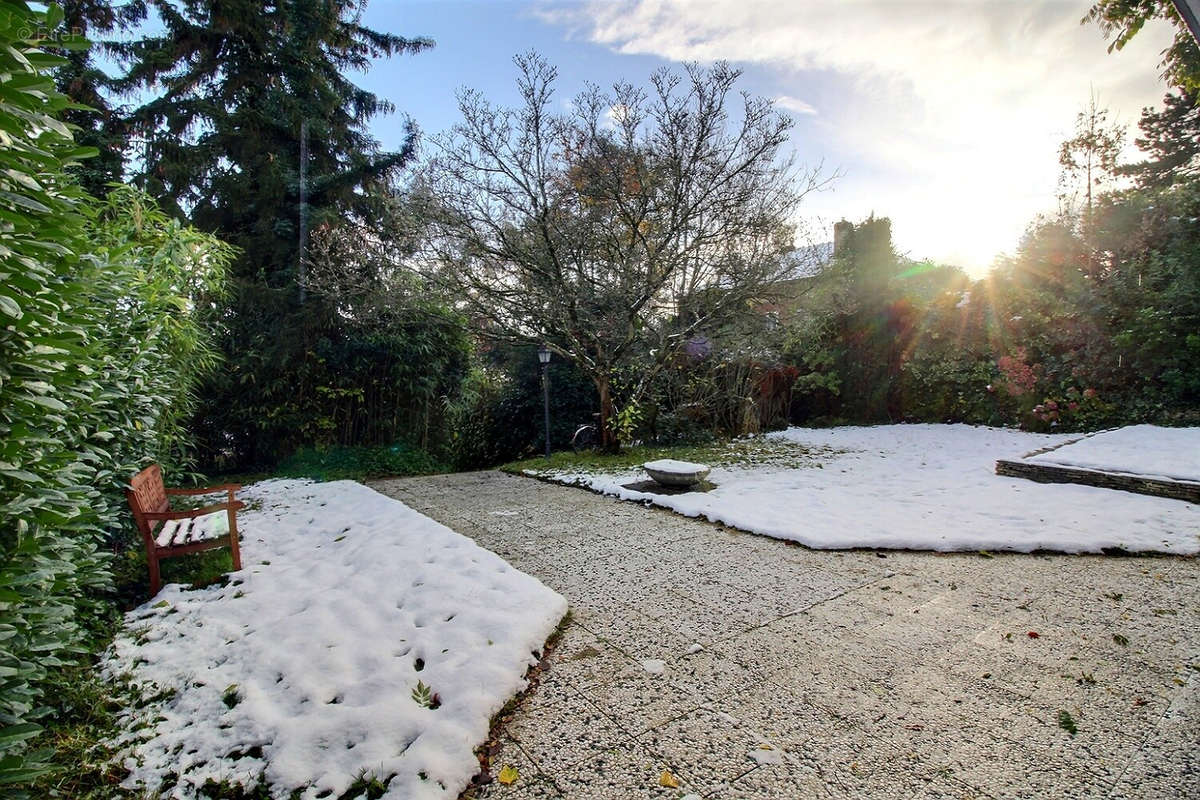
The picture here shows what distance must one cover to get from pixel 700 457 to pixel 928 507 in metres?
3.09

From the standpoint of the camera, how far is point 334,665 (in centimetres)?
208

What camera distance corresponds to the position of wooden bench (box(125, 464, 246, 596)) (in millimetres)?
2701

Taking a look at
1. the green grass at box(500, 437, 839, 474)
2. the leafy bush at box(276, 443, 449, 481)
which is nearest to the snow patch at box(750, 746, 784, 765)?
the green grass at box(500, 437, 839, 474)

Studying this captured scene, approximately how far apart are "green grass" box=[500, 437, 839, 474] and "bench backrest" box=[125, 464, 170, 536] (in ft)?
12.6

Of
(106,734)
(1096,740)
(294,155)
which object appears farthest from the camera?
(294,155)

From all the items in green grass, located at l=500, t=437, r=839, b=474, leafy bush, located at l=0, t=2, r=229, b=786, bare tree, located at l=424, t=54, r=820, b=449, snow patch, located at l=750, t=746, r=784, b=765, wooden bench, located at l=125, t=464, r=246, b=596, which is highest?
bare tree, located at l=424, t=54, r=820, b=449

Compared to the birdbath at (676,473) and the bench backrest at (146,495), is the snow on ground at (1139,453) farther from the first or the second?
the bench backrest at (146,495)

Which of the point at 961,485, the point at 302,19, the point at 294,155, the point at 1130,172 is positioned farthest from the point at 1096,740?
the point at 1130,172

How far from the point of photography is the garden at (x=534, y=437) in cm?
159

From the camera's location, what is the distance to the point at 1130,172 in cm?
1215

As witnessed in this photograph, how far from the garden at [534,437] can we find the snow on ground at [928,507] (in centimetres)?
5

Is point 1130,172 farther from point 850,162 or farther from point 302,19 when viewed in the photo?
point 302,19

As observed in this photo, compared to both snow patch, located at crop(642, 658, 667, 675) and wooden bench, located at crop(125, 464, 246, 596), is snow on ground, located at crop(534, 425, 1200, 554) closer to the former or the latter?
snow patch, located at crop(642, 658, 667, 675)

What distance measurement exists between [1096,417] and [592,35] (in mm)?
7962
